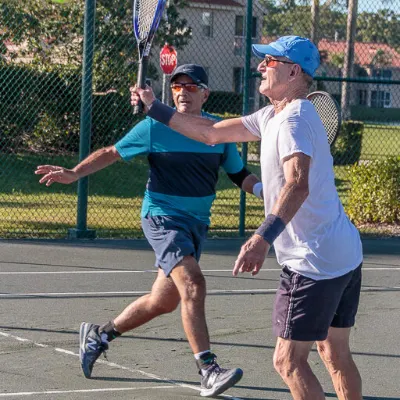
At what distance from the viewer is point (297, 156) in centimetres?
427

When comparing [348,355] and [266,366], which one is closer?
[348,355]

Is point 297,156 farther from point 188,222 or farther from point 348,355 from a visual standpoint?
point 188,222

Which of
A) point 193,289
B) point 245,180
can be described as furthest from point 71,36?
point 193,289

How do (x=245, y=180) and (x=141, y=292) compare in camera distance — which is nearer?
(x=245, y=180)

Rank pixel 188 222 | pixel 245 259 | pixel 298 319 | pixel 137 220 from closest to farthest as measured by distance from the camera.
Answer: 1. pixel 245 259
2. pixel 298 319
3. pixel 188 222
4. pixel 137 220

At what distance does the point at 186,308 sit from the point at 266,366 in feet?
2.96

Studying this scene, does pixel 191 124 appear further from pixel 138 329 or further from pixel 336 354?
pixel 138 329

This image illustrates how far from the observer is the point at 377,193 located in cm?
1378

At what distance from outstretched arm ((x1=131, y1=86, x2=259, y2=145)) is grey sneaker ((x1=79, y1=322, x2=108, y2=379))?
1.65m

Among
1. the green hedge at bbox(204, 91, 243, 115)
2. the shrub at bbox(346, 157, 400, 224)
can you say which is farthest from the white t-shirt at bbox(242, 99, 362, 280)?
the green hedge at bbox(204, 91, 243, 115)

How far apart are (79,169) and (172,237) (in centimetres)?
77

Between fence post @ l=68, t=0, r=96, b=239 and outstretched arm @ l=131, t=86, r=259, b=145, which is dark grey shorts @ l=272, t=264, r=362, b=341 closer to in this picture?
outstretched arm @ l=131, t=86, r=259, b=145

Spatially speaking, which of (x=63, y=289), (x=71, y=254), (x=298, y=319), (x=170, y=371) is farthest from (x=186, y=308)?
(x=71, y=254)

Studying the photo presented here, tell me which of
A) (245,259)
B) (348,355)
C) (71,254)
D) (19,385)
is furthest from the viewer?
(71,254)
